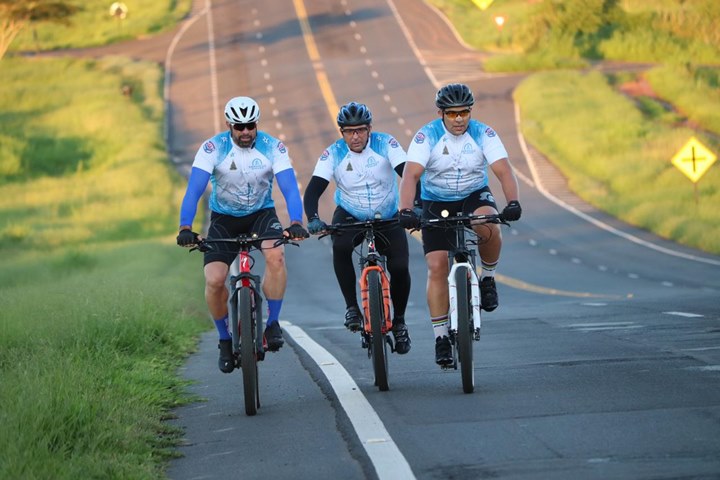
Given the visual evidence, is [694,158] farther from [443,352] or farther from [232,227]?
[232,227]

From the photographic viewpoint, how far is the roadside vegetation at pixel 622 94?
162 feet

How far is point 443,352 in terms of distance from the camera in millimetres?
11203

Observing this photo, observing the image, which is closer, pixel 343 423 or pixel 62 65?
pixel 343 423

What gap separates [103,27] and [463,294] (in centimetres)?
8662

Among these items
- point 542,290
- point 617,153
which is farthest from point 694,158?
point 617,153

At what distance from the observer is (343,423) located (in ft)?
31.0

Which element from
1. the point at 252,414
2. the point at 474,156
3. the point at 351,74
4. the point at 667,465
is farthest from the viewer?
the point at 351,74

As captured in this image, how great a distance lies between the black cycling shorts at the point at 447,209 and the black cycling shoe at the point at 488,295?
74 centimetres

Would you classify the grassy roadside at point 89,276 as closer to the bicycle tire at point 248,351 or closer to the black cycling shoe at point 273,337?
the bicycle tire at point 248,351

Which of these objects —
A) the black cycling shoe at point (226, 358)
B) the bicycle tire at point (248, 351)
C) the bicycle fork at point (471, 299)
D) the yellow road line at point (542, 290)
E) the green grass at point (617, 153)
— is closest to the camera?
the bicycle tire at point (248, 351)

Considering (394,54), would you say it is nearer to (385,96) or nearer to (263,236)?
(385,96)

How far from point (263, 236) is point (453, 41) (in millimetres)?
73613

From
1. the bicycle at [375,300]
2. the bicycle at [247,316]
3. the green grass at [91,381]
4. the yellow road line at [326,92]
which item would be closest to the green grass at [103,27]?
the yellow road line at [326,92]

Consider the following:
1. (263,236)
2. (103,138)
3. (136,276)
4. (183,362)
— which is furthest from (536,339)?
(103,138)
